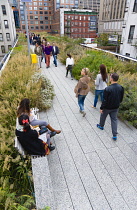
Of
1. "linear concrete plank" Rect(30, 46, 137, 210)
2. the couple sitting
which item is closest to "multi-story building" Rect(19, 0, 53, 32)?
"linear concrete plank" Rect(30, 46, 137, 210)

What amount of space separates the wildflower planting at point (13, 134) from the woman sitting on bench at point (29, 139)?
22 cm

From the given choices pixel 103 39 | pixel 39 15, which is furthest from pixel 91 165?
pixel 39 15

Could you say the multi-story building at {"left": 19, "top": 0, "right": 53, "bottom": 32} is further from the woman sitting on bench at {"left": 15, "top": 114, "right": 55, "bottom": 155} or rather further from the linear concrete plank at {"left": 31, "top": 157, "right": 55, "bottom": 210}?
the linear concrete plank at {"left": 31, "top": 157, "right": 55, "bottom": 210}

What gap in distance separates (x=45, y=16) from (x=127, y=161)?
10866 cm

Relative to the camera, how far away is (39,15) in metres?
95.8

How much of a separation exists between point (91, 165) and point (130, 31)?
24100 millimetres

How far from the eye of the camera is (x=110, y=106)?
3982 millimetres

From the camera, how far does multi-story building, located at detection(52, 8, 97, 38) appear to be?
75750 mm

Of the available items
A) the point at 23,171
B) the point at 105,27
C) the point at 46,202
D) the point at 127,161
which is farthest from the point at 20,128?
the point at 105,27

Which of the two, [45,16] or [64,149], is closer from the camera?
[64,149]

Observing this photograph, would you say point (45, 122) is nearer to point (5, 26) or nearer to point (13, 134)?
point (13, 134)

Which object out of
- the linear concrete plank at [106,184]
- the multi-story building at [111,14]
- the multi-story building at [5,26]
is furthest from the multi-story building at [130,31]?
the multi-story building at [111,14]

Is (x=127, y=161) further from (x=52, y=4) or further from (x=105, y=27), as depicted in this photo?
(x=52, y=4)

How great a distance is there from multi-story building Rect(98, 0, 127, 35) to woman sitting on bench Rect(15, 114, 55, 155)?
58.0m
